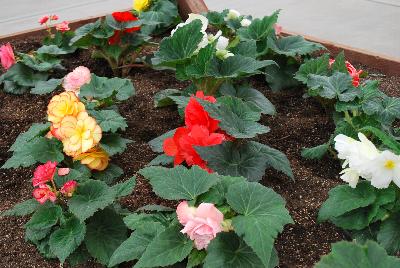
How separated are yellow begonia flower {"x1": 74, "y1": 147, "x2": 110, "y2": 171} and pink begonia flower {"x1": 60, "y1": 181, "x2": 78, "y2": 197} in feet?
0.65

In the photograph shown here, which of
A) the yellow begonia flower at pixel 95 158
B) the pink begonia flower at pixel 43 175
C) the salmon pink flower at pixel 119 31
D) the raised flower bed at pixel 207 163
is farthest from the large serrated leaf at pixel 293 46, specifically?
the pink begonia flower at pixel 43 175

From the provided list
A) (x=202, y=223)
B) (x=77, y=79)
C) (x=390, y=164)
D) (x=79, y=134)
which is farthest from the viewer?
(x=77, y=79)

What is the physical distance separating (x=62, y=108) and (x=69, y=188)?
0.31m

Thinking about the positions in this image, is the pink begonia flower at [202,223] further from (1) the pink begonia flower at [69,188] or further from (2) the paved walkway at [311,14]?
(2) the paved walkway at [311,14]

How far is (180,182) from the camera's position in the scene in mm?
1483

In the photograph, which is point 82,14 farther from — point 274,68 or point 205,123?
point 205,123

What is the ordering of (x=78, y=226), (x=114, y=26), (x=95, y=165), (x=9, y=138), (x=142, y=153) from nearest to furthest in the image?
(x=78, y=226), (x=95, y=165), (x=142, y=153), (x=9, y=138), (x=114, y=26)

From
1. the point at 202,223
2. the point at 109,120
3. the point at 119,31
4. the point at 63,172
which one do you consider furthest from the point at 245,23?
the point at 202,223

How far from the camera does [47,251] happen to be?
1631mm

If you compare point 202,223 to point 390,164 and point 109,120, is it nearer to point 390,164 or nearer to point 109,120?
point 390,164

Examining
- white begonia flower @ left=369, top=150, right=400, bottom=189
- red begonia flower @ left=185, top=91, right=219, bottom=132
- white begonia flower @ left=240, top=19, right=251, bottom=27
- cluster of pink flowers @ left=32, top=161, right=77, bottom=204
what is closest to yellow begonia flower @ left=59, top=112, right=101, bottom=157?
cluster of pink flowers @ left=32, top=161, right=77, bottom=204

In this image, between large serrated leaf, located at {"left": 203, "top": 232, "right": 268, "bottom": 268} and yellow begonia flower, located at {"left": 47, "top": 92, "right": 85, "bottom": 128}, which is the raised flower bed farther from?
yellow begonia flower, located at {"left": 47, "top": 92, "right": 85, "bottom": 128}

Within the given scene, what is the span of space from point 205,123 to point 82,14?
2.93 metres

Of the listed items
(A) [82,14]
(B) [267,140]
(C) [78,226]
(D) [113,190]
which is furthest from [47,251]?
(A) [82,14]
